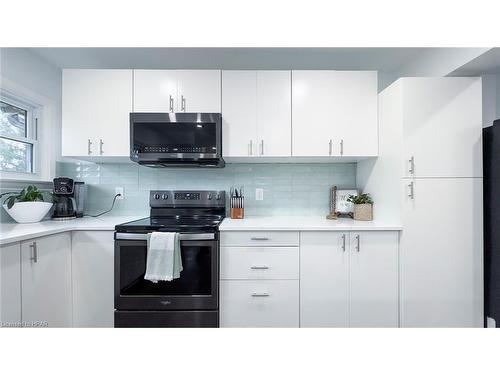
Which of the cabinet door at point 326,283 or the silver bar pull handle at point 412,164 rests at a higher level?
the silver bar pull handle at point 412,164

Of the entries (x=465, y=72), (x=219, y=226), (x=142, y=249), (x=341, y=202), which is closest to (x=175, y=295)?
(x=142, y=249)

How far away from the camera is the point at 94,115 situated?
6.76ft

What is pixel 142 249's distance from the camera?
70.4 inches

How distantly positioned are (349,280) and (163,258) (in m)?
1.27

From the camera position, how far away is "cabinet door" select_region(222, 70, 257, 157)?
205 cm

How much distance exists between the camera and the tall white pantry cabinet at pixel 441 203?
1.73 m

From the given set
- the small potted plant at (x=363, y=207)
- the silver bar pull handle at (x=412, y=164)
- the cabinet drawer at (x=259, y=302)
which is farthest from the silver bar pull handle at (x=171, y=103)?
the silver bar pull handle at (x=412, y=164)

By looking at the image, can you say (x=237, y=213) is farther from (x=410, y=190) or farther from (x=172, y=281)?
(x=410, y=190)

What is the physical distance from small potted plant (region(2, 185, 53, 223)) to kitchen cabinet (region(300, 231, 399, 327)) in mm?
2001

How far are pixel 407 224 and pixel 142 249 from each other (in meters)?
1.82

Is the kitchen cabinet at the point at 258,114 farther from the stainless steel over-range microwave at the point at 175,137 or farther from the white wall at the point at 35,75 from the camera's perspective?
the white wall at the point at 35,75

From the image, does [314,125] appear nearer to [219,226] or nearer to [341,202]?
[341,202]

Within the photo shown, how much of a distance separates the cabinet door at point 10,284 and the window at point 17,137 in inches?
38.4

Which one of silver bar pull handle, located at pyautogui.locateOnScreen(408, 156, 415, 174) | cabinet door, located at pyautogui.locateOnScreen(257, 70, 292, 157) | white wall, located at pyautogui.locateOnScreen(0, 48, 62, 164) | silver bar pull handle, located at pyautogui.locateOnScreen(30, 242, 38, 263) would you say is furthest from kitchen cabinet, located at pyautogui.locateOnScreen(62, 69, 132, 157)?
silver bar pull handle, located at pyautogui.locateOnScreen(408, 156, 415, 174)
